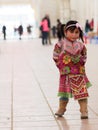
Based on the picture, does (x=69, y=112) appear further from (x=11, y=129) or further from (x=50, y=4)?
(x=50, y=4)

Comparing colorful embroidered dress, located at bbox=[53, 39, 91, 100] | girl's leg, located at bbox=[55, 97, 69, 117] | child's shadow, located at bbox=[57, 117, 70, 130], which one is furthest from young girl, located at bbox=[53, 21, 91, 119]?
child's shadow, located at bbox=[57, 117, 70, 130]

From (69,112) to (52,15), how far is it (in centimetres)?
4296

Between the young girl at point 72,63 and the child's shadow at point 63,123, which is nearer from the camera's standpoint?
the child's shadow at point 63,123

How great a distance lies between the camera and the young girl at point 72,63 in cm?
566

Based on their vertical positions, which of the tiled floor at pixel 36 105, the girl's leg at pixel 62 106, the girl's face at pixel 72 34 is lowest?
the tiled floor at pixel 36 105

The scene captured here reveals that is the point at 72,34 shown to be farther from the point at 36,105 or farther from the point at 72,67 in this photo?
the point at 36,105

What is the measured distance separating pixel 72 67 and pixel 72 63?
5cm

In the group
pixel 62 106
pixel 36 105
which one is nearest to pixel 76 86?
pixel 62 106

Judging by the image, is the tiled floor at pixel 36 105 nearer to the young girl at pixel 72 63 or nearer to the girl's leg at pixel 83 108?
the girl's leg at pixel 83 108

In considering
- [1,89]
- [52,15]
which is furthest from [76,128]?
[52,15]

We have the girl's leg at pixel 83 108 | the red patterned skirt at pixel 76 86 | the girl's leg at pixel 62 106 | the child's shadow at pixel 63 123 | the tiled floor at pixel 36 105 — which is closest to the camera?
the child's shadow at pixel 63 123

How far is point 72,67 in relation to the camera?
5.67m

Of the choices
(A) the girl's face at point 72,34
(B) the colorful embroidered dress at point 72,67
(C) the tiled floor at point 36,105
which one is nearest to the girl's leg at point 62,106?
(C) the tiled floor at point 36,105

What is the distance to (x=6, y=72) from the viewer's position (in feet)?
38.3
